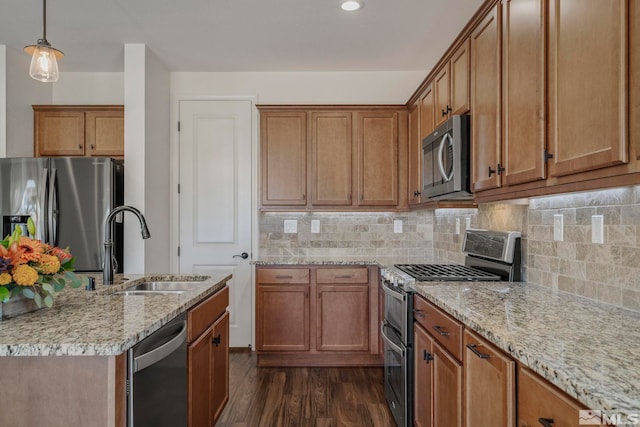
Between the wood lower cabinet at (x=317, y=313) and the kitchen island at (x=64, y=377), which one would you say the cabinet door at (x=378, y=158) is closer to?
the wood lower cabinet at (x=317, y=313)

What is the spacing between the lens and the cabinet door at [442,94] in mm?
2555

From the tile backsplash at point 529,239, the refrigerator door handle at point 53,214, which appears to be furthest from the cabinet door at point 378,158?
the refrigerator door handle at point 53,214

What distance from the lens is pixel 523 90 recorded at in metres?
1.65

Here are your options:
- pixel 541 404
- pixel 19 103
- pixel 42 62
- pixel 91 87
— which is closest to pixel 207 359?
pixel 541 404

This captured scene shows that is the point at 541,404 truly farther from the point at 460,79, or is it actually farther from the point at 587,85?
the point at 460,79

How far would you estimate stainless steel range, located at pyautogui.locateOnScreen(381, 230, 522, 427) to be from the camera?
7.07ft

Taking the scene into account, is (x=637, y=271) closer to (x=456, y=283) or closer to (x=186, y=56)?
(x=456, y=283)

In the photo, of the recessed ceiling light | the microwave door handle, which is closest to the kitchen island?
the microwave door handle

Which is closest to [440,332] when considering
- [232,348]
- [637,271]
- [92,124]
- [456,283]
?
[456,283]

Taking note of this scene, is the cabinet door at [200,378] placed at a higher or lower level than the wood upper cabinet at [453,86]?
lower

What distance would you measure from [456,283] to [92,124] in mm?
3508

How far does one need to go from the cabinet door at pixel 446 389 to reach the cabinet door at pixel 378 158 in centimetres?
199

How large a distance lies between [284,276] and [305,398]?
100cm

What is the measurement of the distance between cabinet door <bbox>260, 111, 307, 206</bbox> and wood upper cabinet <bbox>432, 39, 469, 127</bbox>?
1300 mm
